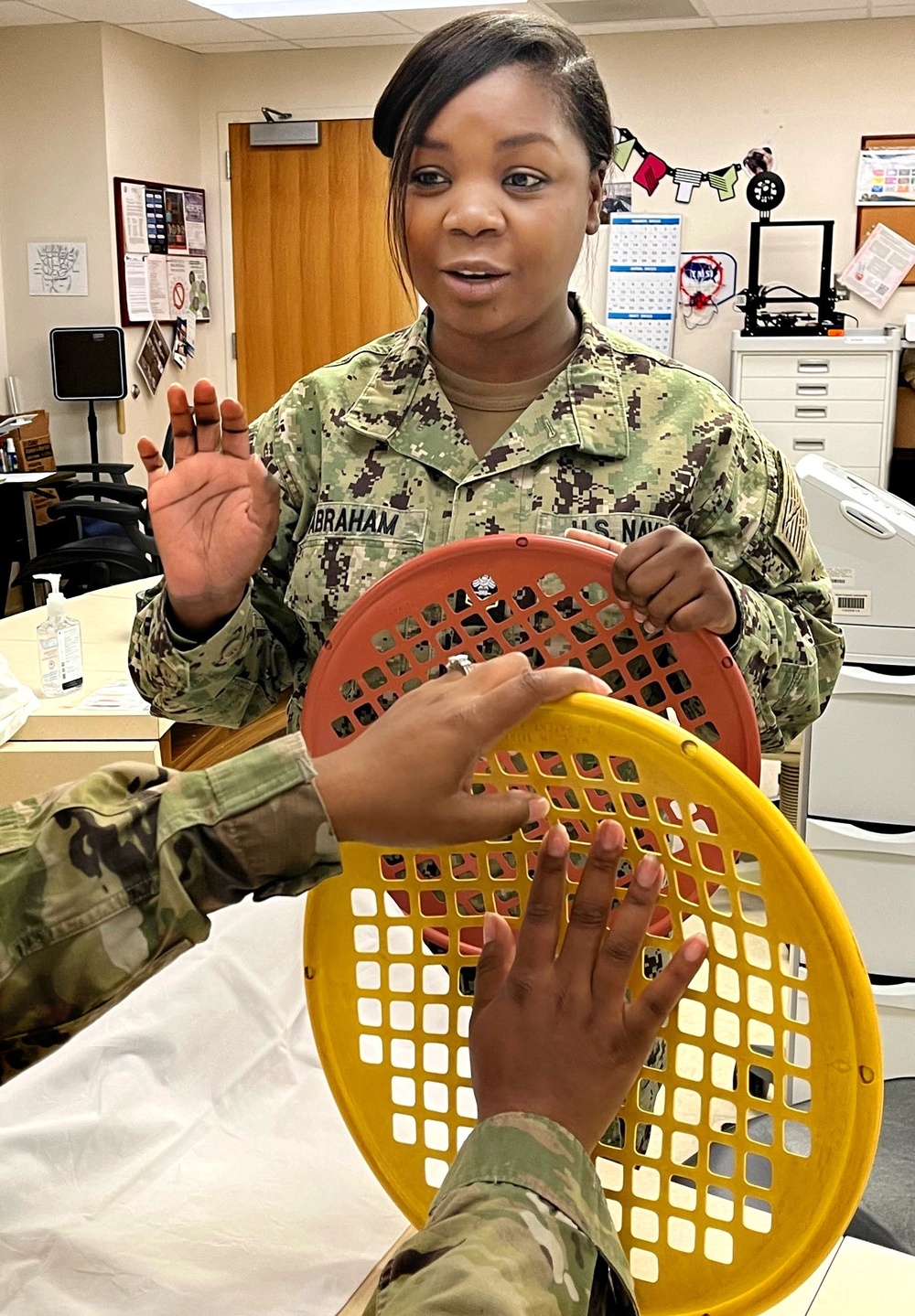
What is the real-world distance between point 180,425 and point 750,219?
607cm

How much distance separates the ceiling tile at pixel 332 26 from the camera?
20.4 ft

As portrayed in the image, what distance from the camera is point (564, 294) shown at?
1254 mm

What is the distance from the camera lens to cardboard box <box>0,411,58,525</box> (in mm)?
6340

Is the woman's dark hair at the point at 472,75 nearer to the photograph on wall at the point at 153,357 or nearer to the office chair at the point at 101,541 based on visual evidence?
the office chair at the point at 101,541

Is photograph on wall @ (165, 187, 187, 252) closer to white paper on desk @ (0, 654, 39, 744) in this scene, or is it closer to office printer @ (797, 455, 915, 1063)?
white paper on desk @ (0, 654, 39, 744)

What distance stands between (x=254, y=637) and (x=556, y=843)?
537mm

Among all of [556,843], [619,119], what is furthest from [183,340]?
[556,843]

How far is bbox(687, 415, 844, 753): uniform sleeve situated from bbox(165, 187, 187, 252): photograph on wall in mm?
6420

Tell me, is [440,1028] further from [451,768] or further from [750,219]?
[750,219]

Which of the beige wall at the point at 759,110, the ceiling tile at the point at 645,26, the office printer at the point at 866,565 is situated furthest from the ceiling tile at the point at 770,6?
the office printer at the point at 866,565

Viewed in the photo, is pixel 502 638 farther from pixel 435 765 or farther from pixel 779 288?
pixel 779 288

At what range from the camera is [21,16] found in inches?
243

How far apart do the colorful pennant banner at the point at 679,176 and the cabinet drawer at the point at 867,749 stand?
4.76m

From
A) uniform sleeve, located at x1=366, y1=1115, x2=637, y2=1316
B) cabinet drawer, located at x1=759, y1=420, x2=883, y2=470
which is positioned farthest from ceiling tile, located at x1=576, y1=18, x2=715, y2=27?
uniform sleeve, located at x1=366, y1=1115, x2=637, y2=1316
